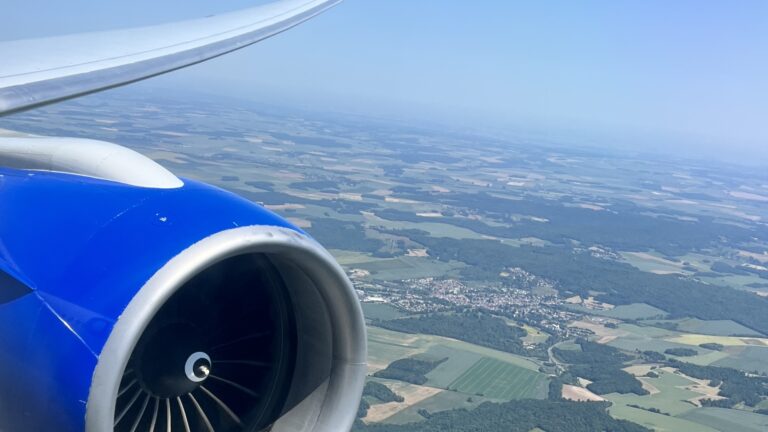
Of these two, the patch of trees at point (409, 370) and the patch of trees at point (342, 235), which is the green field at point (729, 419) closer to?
the patch of trees at point (409, 370)

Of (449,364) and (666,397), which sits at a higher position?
(666,397)

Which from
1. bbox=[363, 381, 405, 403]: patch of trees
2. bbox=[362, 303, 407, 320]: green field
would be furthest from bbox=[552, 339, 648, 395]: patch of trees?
bbox=[363, 381, 405, 403]: patch of trees

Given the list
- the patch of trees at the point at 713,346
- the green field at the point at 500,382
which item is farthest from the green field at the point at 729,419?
the patch of trees at the point at 713,346

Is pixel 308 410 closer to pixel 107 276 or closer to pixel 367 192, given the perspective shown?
pixel 107 276

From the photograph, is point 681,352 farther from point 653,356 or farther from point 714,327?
point 714,327

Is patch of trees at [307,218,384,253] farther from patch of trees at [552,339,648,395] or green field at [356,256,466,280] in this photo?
patch of trees at [552,339,648,395]

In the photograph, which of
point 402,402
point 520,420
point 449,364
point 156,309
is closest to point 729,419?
point 520,420

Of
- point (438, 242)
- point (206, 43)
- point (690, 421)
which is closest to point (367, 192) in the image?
point (438, 242)
